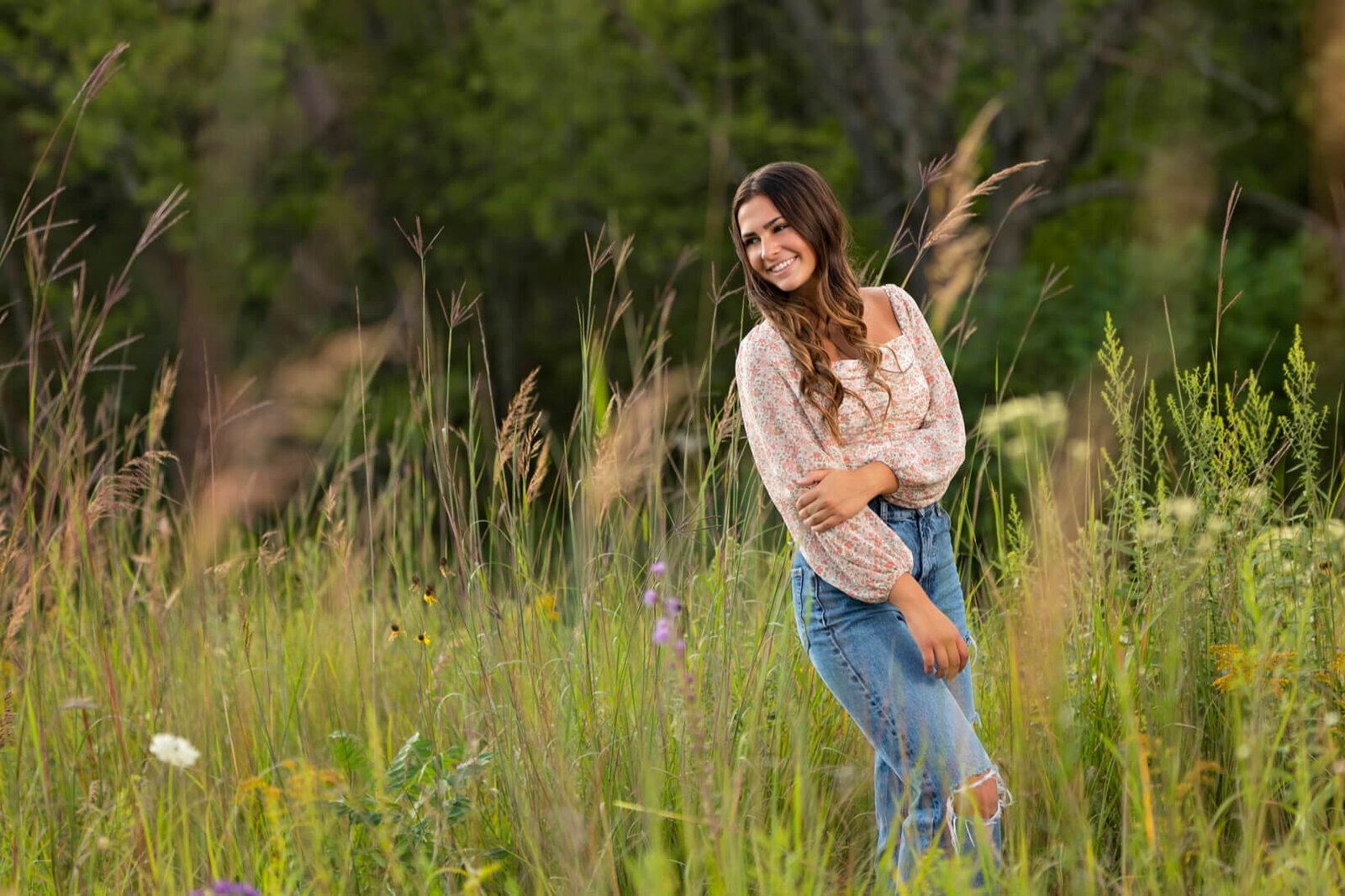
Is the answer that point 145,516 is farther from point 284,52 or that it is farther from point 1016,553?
point 284,52

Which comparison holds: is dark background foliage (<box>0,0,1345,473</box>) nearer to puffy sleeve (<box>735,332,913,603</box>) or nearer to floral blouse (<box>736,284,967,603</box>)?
floral blouse (<box>736,284,967,603</box>)

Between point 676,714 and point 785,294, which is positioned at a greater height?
point 785,294

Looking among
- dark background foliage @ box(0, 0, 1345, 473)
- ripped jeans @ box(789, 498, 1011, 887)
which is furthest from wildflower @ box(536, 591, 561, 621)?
dark background foliage @ box(0, 0, 1345, 473)

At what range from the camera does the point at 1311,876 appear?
1.69 meters

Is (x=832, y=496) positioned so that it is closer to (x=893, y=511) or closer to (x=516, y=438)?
A: (x=893, y=511)

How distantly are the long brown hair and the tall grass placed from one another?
316 mm

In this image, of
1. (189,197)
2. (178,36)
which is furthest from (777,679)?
(189,197)

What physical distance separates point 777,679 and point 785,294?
770mm

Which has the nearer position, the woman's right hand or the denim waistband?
the woman's right hand

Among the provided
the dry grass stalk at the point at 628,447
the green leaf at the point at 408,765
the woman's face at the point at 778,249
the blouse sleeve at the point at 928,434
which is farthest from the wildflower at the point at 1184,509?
the green leaf at the point at 408,765

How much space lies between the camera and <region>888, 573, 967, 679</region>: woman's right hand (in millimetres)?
1855

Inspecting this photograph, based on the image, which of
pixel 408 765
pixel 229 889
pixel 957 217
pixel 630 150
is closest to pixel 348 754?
pixel 408 765

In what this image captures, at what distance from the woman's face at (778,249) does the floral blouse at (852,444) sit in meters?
0.10

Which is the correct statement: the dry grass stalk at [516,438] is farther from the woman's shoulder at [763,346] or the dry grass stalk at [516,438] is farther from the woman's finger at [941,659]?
the woman's finger at [941,659]
